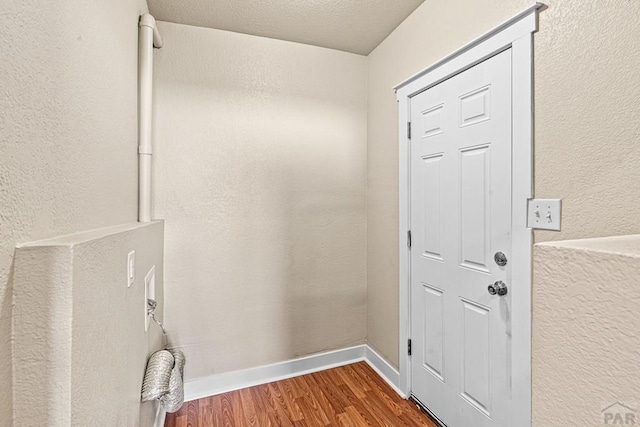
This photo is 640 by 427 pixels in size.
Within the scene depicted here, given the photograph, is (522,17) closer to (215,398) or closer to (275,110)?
(275,110)

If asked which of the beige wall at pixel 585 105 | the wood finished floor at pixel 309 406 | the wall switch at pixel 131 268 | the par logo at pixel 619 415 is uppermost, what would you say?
the beige wall at pixel 585 105

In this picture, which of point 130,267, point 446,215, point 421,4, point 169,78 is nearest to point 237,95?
point 169,78

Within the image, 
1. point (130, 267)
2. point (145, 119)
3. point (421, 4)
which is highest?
point (421, 4)

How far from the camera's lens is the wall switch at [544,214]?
1.13 metres

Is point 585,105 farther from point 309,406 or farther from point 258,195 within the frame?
point 309,406

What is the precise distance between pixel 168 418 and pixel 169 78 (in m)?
2.16

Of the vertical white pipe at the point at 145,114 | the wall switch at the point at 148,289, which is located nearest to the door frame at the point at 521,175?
the wall switch at the point at 148,289

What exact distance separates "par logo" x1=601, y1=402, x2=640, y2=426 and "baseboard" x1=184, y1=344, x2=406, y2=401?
5.85ft

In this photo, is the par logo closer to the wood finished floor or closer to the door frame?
the door frame

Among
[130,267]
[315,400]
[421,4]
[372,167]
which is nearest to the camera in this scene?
[130,267]

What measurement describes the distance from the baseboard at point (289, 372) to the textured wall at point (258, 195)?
2.3 inches

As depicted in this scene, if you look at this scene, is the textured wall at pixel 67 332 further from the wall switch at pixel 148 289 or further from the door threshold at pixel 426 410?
the door threshold at pixel 426 410

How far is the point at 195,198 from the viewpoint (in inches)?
80.0

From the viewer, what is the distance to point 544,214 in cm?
118
